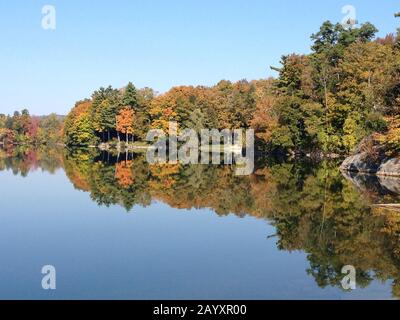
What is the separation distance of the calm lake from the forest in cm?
914

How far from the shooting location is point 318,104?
50.2 m

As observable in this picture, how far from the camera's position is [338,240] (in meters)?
15.0

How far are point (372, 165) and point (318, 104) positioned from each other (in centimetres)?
1461

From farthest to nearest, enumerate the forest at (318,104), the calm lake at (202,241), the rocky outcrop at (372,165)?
the forest at (318,104) → the rocky outcrop at (372,165) → the calm lake at (202,241)

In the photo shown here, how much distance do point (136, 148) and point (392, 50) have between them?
2139 inches

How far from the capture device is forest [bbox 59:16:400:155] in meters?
35.0

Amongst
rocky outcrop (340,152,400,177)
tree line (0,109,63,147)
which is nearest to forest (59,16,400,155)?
rocky outcrop (340,152,400,177)

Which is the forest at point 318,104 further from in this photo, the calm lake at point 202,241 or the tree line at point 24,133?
the tree line at point 24,133

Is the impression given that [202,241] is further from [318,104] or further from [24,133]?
[24,133]

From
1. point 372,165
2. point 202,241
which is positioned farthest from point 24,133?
point 202,241

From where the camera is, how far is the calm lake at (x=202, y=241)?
10.6 metres

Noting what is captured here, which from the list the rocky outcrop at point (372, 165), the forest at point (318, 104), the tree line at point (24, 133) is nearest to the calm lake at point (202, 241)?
the rocky outcrop at point (372, 165)

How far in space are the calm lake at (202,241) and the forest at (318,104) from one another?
30.0 ft

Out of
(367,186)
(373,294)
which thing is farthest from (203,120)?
(373,294)
